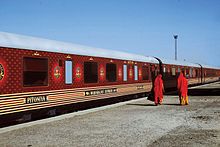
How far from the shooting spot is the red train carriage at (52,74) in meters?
8.80

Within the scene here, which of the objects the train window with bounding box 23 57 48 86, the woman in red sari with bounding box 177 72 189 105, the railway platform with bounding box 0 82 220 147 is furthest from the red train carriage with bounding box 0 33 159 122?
the woman in red sari with bounding box 177 72 189 105

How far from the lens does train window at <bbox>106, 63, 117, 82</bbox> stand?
14580 millimetres

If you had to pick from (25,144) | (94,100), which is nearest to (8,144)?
(25,144)

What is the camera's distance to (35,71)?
9.75 metres

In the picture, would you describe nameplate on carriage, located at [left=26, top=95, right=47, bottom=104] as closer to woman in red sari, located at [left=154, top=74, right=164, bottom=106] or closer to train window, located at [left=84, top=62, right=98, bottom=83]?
train window, located at [left=84, top=62, right=98, bottom=83]

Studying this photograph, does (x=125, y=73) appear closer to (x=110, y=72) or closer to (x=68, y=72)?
(x=110, y=72)

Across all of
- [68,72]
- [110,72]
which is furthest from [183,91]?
[68,72]

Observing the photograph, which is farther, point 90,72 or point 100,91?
point 100,91

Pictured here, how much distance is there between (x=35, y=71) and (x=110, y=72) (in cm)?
567

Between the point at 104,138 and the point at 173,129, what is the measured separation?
2104mm

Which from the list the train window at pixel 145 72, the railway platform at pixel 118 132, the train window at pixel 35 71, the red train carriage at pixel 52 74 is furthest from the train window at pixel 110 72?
the train window at pixel 35 71

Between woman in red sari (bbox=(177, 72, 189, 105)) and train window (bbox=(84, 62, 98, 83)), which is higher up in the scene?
train window (bbox=(84, 62, 98, 83))

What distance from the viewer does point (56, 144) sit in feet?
20.8

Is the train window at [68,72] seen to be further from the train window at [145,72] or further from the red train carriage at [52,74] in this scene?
the train window at [145,72]
